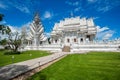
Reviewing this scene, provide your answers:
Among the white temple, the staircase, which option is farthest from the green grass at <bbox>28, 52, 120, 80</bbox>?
the staircase

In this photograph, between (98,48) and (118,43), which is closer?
(118,43)

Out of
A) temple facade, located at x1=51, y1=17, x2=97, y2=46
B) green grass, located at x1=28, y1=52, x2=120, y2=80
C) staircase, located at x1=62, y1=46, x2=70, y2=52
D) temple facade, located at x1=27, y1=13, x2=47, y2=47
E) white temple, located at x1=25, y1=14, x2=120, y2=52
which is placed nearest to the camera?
green grass, located at x1=28, y1=52, x2=120, y2=80

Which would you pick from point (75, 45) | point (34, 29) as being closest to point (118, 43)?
point (75, 45)

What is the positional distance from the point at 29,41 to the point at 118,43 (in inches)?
1608

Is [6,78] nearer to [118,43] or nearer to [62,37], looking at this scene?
[118,43]

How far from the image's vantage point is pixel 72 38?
52375mm

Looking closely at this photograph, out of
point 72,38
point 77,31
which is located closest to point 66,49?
point 72,38

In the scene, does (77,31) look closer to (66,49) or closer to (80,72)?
(66,49)

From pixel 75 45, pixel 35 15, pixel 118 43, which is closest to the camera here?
pixel 118 43

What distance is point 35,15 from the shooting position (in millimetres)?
65000

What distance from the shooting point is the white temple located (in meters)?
38.0

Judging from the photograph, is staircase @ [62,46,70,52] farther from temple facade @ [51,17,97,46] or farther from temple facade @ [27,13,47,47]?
temple facade @ [27,13,47,47]

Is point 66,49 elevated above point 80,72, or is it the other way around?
point 66,49

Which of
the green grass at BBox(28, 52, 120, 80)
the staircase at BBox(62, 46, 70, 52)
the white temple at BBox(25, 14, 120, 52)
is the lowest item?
the green grass at BBox(28, 52, 120, 80)
